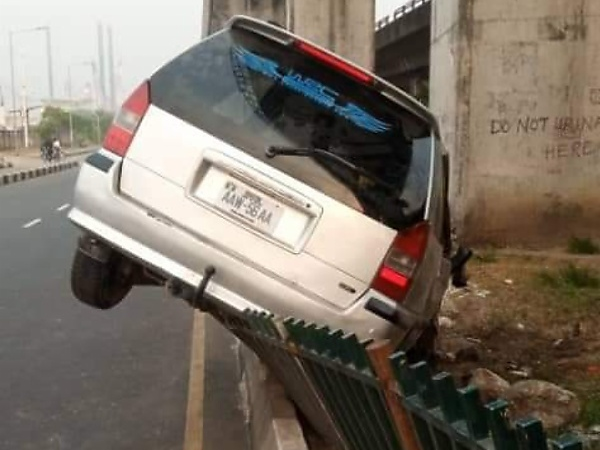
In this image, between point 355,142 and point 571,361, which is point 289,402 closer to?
point 355,142

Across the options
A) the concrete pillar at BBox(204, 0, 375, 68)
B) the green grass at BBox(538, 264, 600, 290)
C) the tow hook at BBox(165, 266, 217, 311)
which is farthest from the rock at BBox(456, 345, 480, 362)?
the concrete pillar at BBox(204, 0, 375, 68)

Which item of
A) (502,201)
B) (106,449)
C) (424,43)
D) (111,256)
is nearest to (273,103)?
(111,256)

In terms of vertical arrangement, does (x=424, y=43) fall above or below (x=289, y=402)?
above

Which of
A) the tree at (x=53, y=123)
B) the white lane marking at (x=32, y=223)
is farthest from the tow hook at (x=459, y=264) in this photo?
the tree at (x=53, y=123)

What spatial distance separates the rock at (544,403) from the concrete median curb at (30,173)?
1189 inches

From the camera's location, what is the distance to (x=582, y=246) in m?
12.0

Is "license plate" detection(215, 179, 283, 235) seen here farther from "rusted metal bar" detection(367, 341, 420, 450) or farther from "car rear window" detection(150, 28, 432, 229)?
"rusted metal bar" detection(367, 341, 420, 450)

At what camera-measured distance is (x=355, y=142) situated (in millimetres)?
4785

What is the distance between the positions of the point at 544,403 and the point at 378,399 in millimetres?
2880

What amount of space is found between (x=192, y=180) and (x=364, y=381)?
2.18 metres

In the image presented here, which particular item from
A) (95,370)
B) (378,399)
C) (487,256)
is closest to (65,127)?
(487,256)

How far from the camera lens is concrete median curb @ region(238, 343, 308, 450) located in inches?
171

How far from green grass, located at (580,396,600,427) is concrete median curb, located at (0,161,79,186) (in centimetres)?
3044

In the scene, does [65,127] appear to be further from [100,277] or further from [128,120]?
[128,120]
